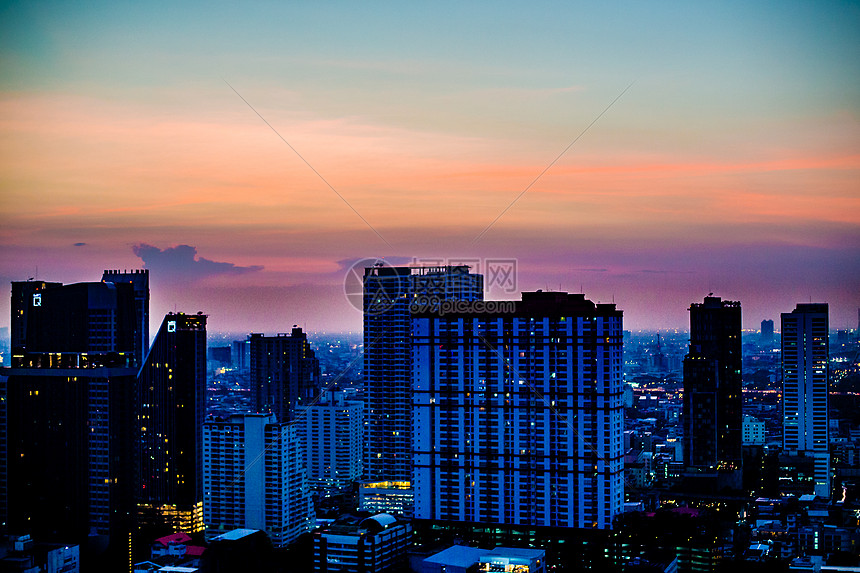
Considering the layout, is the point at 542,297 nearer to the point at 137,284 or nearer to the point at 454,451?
the point at 454,451

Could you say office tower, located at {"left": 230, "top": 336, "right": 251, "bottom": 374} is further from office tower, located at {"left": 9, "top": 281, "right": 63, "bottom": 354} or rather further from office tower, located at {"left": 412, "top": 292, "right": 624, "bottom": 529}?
office tower, located at {"left": 412, "top": 292, "right": 624, "bottom": 529}

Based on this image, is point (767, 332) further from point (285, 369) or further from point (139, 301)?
point (139, 301)

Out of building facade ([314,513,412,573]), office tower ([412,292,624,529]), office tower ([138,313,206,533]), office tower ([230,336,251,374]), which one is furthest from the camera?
office tower ([230,336,251,374])

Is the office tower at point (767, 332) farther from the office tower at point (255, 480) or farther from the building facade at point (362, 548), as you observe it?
the building facade at point (362, 548)

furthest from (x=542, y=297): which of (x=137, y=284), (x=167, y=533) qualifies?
(x=137, y=284)

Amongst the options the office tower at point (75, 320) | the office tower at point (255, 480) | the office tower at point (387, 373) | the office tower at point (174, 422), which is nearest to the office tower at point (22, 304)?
the office tower at point (75, 320)

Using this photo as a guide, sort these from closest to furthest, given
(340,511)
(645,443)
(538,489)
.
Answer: (538,489)
(340,511)
(645,443)

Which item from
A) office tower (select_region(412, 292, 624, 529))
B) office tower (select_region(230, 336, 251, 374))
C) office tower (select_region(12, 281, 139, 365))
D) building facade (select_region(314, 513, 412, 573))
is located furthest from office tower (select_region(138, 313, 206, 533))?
office tower (select_region(412, 292, 624, 529))
